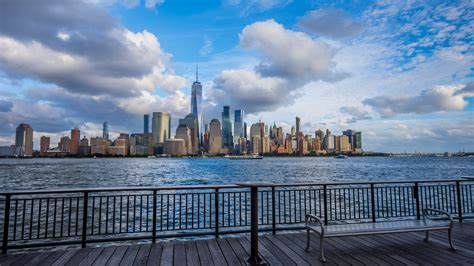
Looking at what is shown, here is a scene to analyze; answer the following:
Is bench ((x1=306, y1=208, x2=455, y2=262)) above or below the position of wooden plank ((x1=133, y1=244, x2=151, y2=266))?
above

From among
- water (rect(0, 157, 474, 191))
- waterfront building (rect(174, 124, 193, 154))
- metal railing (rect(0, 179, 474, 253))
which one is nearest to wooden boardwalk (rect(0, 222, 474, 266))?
metal railing (rect(0, 179, 474, 253))

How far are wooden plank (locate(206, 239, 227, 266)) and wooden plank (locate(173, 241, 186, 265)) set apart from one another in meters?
0.49

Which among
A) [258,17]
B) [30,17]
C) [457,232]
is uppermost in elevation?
[258,17]

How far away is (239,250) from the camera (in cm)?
466

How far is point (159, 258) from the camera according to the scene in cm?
426

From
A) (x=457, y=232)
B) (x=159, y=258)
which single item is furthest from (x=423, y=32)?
(x=159, y=258)

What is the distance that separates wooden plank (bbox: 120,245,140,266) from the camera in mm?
4078

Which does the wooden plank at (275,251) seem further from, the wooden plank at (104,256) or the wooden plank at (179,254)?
the wooden plank at (104,256)

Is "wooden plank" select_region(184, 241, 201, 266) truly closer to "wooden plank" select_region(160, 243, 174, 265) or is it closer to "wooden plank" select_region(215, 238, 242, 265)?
"wooden plank" select_region(160, 243, 174, 265)

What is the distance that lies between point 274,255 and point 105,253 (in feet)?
10.1

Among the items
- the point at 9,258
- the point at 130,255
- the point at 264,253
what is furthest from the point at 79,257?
the point at 264,253

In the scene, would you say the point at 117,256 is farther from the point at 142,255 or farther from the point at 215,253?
the point at 215,253

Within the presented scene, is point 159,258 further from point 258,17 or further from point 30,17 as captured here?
point 258,17

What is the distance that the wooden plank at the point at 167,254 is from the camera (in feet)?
13.4
